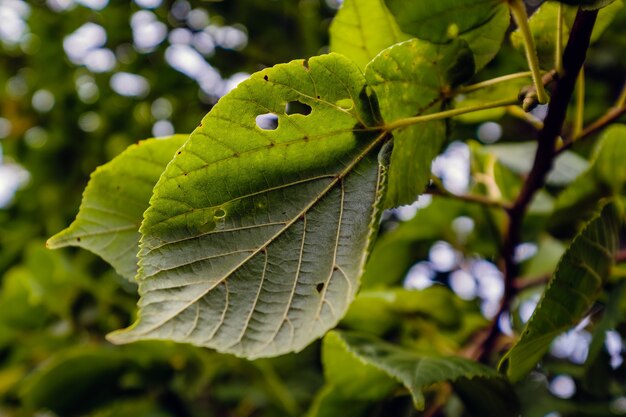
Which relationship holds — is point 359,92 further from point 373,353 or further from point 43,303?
point 43,303

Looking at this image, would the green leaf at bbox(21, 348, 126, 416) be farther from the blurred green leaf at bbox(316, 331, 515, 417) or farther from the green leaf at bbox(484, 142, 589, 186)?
the green leaf at bbox(484, 142, 589, 186)

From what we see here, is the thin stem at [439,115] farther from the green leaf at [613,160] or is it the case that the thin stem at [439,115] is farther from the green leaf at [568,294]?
the green leaf at [613,160]

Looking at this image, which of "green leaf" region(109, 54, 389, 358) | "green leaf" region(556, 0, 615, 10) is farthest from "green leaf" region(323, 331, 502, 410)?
"green leaf" region(556, 0, 615, 10)

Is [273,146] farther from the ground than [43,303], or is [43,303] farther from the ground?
[273,146]

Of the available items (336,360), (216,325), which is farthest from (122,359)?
(216,325)

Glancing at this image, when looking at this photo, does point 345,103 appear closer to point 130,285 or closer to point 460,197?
point 460,197

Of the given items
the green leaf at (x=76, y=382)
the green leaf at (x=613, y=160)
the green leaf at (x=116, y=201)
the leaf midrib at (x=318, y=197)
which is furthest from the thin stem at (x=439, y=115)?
the green leaf at (x=76, y=382)

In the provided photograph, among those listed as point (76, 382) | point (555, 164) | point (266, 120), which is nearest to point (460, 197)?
point (555, 164)
